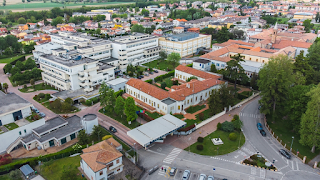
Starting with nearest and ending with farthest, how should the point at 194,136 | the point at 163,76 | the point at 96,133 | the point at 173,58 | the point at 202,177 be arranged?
the point at 202,177, the point at 96,133, the point at 194,136, the point at 163,76, the point at 173,58

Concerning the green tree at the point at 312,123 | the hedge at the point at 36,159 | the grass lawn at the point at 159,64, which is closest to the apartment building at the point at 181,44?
the grass lawn at the point at 159,64

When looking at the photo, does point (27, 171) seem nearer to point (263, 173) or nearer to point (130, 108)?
point (130, 108)

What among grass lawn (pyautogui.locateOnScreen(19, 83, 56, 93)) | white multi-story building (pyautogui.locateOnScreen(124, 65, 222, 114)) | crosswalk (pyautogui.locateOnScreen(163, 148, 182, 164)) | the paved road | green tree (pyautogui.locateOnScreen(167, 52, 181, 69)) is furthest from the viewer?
green tree (pyautogui.locateOnScreen(167, 52, 181, 69))

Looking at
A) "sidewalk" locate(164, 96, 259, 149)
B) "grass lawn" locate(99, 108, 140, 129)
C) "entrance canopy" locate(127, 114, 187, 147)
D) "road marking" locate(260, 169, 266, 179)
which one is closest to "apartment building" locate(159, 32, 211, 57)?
"sidewalk" locate(164, 96, 259, 149)

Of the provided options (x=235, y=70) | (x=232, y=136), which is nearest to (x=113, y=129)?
(x=232, y=136)

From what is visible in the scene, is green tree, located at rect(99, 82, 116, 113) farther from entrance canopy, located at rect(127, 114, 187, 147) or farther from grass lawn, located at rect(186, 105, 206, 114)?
grass lawn, located at rect(186, 105, 206, 114)

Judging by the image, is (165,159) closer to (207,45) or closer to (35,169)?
(35,169)

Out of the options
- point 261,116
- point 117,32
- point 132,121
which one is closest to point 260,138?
point 261,116

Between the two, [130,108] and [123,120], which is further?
[123,120]
